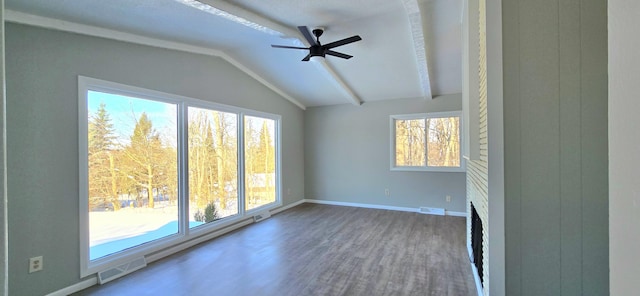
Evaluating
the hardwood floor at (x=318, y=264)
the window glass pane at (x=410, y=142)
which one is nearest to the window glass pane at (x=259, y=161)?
the hardwood floor at (x=318, y=264)

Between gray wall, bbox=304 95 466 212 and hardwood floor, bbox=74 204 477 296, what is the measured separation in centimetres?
89

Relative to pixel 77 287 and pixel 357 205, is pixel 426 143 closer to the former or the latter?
pixel 357 205

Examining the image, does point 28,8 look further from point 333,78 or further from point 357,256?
point 357,256

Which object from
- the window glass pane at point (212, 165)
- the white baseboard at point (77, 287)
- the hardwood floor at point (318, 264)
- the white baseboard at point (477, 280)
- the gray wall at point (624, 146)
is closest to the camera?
the gray wall at point (624, 146)

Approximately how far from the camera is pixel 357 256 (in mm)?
3287

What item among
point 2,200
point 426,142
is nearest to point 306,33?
point 2,200

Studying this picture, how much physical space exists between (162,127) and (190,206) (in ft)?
3.73

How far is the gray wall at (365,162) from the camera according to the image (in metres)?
5.28

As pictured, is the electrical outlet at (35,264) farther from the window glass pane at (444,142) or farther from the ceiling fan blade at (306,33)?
the window glass pane at (444,142)

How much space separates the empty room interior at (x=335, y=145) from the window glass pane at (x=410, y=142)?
46 millimetres

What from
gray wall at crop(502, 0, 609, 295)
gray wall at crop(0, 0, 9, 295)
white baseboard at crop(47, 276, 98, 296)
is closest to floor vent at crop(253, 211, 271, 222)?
white baseboard at crop(47, 276, 98, 296)

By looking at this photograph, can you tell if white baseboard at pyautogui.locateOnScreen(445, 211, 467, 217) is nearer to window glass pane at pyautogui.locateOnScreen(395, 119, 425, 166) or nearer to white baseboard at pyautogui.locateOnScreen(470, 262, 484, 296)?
window glass pane at pyautogui.locateOnScreen(395, 119, 425, 166)

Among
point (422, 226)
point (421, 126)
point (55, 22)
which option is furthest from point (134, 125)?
point (421, 126)

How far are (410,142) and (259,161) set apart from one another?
10.2 ft
